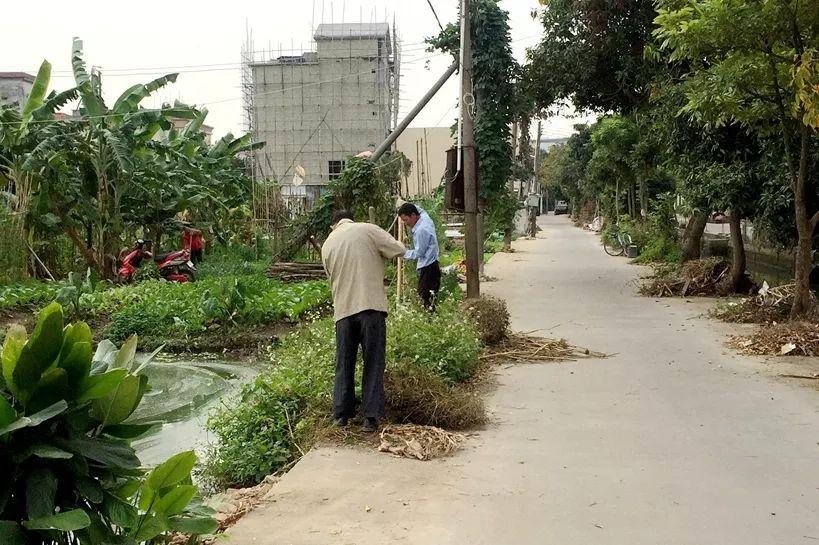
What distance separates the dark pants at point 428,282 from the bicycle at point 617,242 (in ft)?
60.7

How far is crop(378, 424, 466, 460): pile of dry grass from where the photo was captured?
6.25 meters

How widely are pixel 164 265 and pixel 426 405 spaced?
42.0 ft

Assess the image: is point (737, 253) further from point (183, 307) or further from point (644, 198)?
point (644, 198)

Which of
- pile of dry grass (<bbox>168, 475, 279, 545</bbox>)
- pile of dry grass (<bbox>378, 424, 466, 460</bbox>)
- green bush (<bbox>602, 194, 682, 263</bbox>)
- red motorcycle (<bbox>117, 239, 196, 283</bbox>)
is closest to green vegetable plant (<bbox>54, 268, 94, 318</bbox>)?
red motorcycle (<bbox>117, 239, 196, 283</bbox>)

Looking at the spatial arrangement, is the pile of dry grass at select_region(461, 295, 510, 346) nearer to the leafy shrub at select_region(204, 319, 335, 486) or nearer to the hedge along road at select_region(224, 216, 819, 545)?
the hedge along road at select_region(224, 216, 819, 545)

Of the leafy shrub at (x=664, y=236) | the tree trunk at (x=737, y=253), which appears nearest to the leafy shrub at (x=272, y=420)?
the tree trunk at (x=737, y=253)

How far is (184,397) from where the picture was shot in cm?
1028

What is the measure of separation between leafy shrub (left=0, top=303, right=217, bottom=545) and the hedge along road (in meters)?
1.01

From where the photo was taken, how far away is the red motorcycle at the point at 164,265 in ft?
60.3

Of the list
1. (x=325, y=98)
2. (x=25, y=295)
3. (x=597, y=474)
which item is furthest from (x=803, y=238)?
(x=325, y=98)

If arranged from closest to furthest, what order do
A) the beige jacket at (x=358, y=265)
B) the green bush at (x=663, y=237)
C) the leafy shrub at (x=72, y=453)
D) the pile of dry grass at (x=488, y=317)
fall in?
the leafy shrub at (x=72, y=453) < the beige jacket at (x=358, y=265) < the pile of dry grass at (x=488, y=317) < the green bush at (x=663, y=237)

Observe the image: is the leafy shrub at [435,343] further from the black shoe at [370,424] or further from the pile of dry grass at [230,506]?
the pile of dry grass at [230,506]

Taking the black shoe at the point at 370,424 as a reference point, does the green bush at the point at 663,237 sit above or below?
above

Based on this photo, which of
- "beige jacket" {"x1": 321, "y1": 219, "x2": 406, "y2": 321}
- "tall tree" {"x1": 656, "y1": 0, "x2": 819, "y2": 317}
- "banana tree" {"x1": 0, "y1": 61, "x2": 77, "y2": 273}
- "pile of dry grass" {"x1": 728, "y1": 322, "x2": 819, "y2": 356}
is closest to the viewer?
"beige jacket" {"x1": 321, "y1": 219, "x2": 406, "y2": 321}
